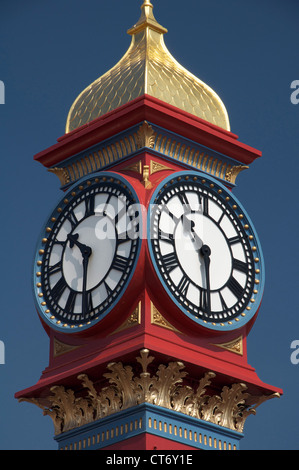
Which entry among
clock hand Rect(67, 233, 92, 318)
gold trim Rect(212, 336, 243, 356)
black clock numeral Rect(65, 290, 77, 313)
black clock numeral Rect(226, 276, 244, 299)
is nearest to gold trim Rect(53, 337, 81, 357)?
black clock numeral Rect(65, 290, 77, 313)

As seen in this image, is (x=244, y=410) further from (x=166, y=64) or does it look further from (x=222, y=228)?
(x=166, y=64)

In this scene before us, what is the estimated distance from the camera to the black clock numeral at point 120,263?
3466cm

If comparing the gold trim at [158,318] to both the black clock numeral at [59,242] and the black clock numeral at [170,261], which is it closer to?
the black clock numeral at [170,261]

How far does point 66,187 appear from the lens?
37219 millimetres

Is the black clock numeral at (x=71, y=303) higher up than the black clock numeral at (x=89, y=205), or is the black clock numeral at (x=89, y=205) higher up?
the black clock numeral at (x=89, y=205)

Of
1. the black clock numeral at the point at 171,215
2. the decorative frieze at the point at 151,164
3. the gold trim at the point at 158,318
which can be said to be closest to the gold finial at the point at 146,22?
the decorative frieze at the point at 151,164

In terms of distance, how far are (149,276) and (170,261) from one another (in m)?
0.61

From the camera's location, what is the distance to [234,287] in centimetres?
3566

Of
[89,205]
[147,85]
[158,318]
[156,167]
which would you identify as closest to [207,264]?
[158,318]

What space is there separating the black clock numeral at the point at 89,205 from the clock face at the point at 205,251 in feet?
4.81

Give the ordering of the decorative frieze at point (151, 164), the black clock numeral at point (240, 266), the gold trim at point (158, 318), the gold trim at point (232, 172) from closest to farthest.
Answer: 1. the gold trim at point (158, 318)
2. the decorative frieze at point (151, 164)
3. the black clock numeral at point (240, 266)
4. the gold trim at point (232, 172)

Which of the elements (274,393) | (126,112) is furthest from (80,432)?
(126,112)

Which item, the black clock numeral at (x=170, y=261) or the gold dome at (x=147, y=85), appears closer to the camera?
the black clock numeral at (x=170, y=261)
